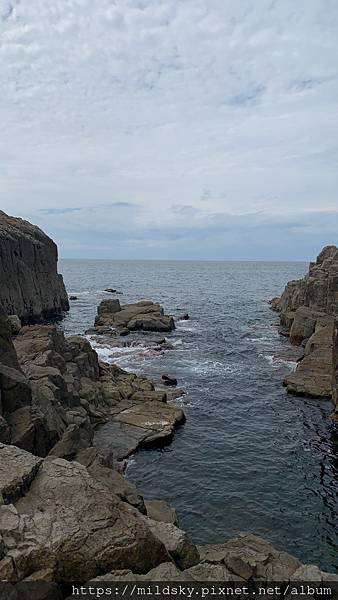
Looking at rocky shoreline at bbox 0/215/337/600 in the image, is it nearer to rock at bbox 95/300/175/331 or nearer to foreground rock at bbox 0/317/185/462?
foreground rock at bbox 0/317/185/462

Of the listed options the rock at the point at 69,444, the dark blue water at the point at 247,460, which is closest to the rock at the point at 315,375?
the dark blue water at the point at 247,460

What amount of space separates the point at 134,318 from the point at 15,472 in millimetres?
65819

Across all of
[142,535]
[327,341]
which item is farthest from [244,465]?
[327,341]

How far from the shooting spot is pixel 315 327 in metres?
61.0

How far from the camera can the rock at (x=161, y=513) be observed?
17.7 metres

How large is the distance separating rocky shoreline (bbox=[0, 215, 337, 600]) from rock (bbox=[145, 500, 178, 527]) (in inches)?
2.0

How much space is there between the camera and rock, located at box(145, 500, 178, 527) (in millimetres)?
17672

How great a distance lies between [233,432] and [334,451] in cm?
706

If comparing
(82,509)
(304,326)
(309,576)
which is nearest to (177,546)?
(82,509)

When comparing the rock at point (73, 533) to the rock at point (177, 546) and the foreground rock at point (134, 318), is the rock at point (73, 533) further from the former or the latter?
the foreground rock at point (134, 318)

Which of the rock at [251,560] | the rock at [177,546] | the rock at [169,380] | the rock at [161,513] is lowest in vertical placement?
the rock at [169,380]

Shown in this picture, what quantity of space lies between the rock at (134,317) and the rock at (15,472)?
6258 cm

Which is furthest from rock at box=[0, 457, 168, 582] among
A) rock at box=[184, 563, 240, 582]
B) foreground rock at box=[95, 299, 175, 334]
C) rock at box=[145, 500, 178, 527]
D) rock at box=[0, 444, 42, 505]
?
foreground rock at box=[95, 299, 175, 334]

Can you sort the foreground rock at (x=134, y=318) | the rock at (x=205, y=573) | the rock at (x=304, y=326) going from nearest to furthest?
1. the rock at (x=205, y=573)
2. the rock at (x=304, y=326)
3. the foreground rock at (x=134, y=318)
